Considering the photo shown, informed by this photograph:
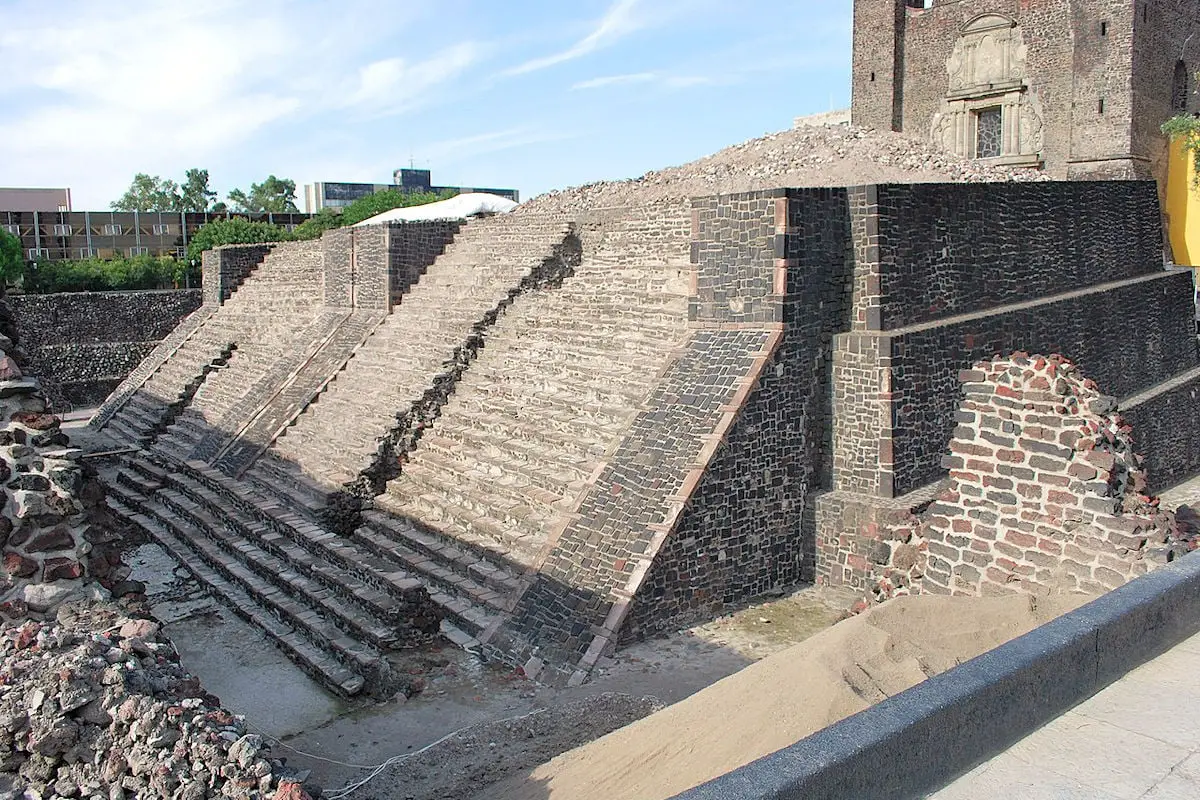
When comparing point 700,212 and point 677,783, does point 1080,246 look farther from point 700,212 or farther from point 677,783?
point 677,783

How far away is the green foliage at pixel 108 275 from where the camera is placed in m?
25.7

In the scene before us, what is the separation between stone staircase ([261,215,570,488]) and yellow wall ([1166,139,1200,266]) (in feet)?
37.6

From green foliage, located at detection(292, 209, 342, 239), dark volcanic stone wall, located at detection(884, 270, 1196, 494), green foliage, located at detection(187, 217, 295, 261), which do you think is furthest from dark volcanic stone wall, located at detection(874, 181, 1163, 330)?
green foliage, located at detection(187, 217, 295, 261)

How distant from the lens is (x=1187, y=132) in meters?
15.6

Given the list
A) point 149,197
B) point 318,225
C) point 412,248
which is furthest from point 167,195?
point 412,248

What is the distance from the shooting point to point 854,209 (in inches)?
335

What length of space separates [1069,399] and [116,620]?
5.58 metres

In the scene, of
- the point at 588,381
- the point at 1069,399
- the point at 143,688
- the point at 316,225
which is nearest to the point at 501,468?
the point at 588,381

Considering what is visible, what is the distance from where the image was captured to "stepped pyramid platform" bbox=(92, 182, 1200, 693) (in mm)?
7387

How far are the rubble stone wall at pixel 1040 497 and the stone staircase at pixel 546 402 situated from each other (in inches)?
111

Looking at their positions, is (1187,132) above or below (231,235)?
above

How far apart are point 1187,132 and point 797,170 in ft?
23.0

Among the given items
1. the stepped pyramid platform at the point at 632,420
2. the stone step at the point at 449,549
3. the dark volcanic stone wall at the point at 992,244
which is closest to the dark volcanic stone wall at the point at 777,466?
the stepped pyramid platform at the point at 632,420

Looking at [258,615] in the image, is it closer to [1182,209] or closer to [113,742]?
[113,742]
